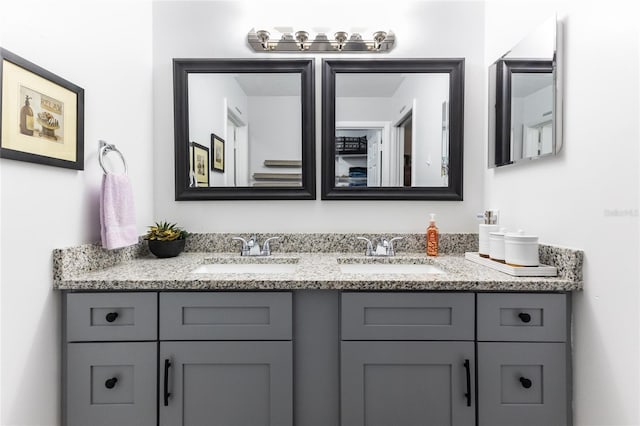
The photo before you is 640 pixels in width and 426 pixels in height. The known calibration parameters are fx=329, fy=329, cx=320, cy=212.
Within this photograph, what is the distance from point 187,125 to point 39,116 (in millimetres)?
700

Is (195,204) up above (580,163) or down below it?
below

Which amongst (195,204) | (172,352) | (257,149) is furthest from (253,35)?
(172,352)

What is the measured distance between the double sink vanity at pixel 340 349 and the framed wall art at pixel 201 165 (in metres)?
0.68

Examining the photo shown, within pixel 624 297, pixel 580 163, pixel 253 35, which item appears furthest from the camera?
pixel 253 35

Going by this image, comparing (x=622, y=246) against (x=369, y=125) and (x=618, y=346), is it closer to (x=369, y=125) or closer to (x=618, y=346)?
(x=618, y=346)

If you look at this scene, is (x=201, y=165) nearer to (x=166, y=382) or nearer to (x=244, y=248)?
(x=244, y=248)

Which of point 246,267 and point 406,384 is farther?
point 246,267

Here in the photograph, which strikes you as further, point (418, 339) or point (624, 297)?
point (418, 339)

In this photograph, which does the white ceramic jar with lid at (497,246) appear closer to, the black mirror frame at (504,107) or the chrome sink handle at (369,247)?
the black mirror frame at (504,107)

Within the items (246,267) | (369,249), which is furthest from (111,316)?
(369,249)

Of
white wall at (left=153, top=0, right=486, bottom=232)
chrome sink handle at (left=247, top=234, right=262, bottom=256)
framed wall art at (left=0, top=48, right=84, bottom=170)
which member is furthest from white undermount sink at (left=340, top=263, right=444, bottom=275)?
framed wall art at (left=0, top=48, right=84, bottom=170)

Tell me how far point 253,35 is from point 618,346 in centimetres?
190

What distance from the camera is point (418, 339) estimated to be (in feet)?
3.71

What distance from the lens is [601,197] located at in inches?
39.9
